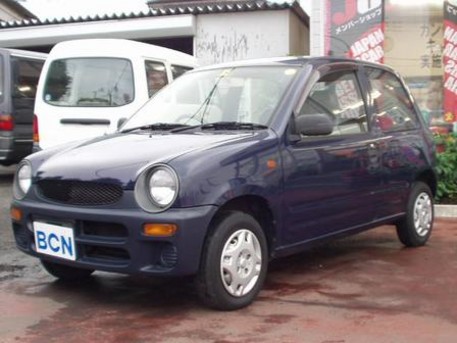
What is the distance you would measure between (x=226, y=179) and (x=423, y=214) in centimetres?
267

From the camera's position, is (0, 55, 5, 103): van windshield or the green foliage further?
(0, 55, 5, 103): van windshield

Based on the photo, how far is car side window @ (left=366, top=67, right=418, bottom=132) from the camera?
18.2ft

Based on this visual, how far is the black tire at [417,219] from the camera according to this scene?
5.87m

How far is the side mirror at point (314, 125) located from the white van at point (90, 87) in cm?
370

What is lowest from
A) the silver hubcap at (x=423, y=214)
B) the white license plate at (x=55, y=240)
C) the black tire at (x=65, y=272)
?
the black tire at (x=65, y=272)

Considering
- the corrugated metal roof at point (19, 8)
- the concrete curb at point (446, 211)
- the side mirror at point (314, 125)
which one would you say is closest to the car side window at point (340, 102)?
the side mirror at point (314, 125)

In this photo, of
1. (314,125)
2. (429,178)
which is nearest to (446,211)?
(429,178)

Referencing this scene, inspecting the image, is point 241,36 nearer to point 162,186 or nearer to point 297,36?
point 297,36

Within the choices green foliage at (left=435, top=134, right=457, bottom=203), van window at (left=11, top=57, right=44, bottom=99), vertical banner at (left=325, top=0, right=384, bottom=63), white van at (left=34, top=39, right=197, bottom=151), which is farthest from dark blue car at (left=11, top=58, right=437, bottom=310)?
van window at (left=11, top=57, right=44, bottom=99)

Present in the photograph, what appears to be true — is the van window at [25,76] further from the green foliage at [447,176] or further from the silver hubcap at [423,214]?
the silver hubcap at [423,214]

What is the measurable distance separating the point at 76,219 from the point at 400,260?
2817mm

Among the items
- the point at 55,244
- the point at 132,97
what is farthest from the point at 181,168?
the point at 132,97

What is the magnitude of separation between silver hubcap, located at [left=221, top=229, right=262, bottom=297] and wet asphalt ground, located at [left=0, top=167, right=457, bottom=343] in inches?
6.3

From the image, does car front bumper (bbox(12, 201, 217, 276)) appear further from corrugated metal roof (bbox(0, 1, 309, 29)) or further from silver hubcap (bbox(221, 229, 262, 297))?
corrugated metal roof (bbox(0, 1, 309, 29))
